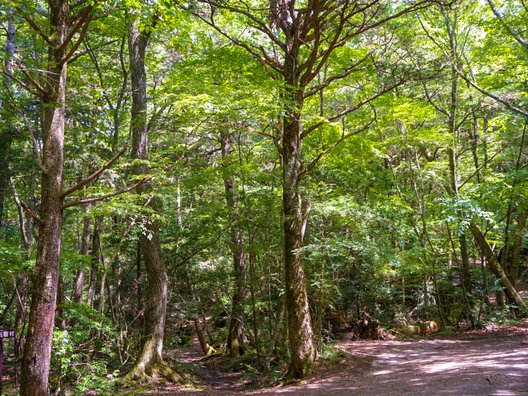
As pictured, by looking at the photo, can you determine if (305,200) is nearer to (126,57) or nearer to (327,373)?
(327,373)

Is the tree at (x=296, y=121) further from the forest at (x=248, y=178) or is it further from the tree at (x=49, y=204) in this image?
the tree at (x=49, y=204)

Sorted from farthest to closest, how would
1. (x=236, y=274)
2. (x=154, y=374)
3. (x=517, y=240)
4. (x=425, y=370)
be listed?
(x=517, y=240) → (x=236, y=274) → (x=154, y=374) → (x=425, y=370)

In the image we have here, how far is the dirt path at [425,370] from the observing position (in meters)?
5.91

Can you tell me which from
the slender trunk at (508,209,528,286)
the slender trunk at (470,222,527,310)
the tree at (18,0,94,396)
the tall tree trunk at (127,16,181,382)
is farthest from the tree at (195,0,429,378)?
the slender trunk at (508,209,528,286)

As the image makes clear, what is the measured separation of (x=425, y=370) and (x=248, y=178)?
635 centimetres

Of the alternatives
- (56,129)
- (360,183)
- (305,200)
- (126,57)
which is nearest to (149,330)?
(305,200)

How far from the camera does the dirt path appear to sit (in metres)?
5.91

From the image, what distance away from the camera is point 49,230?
5.54 metres

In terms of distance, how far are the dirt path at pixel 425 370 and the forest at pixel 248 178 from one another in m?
0.73

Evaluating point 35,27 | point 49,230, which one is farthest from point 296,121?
point 49,230

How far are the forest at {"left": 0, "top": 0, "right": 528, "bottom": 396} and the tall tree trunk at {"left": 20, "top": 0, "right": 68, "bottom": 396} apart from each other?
0.08ft

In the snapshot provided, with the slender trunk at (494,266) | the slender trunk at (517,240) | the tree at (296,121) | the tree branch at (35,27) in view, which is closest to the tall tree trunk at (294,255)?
the tree at (296,121)

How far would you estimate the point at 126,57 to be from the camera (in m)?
14.7

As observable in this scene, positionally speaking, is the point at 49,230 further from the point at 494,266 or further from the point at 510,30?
the point at 494,266
